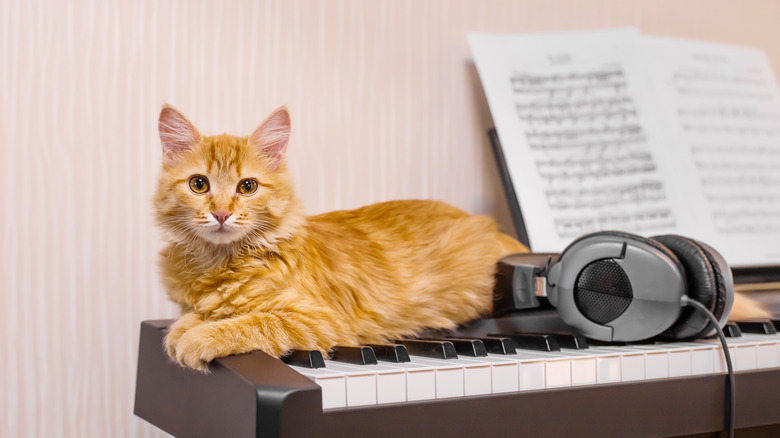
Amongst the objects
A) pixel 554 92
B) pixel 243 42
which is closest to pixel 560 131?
pixel 554 92

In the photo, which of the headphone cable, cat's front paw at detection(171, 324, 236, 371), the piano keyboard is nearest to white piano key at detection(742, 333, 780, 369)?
the piano keyboard

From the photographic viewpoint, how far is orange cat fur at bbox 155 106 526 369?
106cm

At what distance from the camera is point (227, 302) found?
1.13 meters

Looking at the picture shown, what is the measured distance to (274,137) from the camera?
124 cm

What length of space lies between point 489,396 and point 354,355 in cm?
21

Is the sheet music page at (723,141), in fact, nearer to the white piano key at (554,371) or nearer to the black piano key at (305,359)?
the white piano key at (554,371)

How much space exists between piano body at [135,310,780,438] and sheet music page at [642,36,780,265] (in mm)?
708

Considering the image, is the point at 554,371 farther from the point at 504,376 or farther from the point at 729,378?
the point at 729,378

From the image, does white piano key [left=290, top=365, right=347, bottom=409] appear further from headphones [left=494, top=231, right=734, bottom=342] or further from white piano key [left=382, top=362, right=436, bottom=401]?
headphones [left=494, top=231, right=734, bottom=342]

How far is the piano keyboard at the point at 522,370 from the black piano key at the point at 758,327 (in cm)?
11

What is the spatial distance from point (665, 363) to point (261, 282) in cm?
68

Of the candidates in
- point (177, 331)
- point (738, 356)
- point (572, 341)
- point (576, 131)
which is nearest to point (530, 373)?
point (572, 341)

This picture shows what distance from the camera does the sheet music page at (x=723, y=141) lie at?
1.96m

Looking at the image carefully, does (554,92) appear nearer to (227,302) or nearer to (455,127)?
(455,127)
